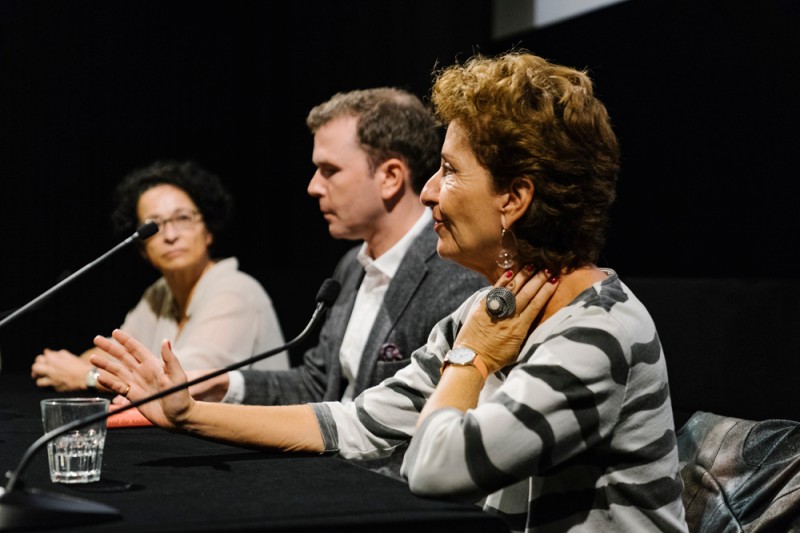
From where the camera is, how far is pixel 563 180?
1.48 m

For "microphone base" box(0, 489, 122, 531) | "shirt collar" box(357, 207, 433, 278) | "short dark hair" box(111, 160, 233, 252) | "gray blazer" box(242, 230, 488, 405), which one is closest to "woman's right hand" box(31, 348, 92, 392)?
"gray blazer" box(242, 230, 488, 405)

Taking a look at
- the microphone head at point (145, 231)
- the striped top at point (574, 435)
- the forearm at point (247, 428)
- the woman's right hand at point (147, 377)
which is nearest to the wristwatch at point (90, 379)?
the microphone head at point (145, 231)

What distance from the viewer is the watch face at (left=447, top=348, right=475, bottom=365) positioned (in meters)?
1.39

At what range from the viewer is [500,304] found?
1427 mm

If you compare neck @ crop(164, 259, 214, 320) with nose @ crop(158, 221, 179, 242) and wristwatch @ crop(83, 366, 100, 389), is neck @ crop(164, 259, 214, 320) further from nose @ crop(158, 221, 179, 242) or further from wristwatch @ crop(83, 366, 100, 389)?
wristwatch @ crop(83, 366, 100, 389)

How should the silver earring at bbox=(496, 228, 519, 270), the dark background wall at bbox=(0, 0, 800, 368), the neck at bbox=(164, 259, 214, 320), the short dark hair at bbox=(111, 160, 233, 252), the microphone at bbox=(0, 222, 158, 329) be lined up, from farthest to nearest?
the dark background wall at bbox=(0, 0, 800, 368)
the short dark hair at bbox=(111, 160, 233, 252)
the neck at bbox=(164, 259, 214, 320)
the microphone at bbox=(0, 222, 158, 329)
the silver earring at bbox=(496, 228, 519, 270)

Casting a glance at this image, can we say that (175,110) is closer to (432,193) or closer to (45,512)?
(432,193)

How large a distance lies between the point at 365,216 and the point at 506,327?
1.20 meters

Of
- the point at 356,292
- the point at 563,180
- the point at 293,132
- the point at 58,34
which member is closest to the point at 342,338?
the point at 356,292

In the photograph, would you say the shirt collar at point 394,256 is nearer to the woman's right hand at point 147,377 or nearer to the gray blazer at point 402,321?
the gray blazer at point 402,321

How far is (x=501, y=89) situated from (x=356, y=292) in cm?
123

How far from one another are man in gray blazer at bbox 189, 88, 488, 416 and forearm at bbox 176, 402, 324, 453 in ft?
2.65

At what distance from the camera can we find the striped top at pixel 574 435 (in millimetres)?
1241

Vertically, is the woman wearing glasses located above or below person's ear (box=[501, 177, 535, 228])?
below
